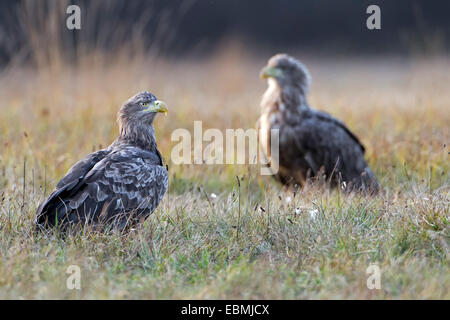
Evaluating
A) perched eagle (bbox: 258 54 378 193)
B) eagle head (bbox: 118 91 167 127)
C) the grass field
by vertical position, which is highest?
eagle head (bbox: 118 91 167 127)

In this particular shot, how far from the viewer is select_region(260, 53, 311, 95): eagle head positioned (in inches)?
270

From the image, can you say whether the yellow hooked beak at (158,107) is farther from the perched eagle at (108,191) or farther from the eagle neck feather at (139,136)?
the perched eagle at (108,191)

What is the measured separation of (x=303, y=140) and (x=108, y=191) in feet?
9.15

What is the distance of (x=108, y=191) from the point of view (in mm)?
4379

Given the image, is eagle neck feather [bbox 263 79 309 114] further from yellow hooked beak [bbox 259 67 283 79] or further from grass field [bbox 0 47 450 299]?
grass field [bbox 0 47 450 299]

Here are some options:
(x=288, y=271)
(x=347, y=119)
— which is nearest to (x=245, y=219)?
(x=288, y=271)

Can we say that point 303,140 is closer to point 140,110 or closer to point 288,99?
point 288,99

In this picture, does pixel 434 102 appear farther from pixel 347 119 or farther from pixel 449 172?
pixel 449 172

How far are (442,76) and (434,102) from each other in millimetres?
2314

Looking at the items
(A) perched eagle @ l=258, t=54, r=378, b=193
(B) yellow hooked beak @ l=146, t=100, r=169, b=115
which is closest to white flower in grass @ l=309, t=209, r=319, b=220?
(B) yellow hooked beak @ l=146, t=100, r=169, b=115

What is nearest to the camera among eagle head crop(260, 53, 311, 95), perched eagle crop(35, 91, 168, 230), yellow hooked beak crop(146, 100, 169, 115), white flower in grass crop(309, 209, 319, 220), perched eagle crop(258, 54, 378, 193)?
perched eagle crop(35, 91, 168, 230)

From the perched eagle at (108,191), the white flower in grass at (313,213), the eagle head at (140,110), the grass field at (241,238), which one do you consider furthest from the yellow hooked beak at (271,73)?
the white flower in grass at (313,213)

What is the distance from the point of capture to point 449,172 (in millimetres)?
5930

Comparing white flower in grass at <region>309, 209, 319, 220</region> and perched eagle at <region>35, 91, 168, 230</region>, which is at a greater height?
perched eagle at <region>35, 91, 168, 230</region>
